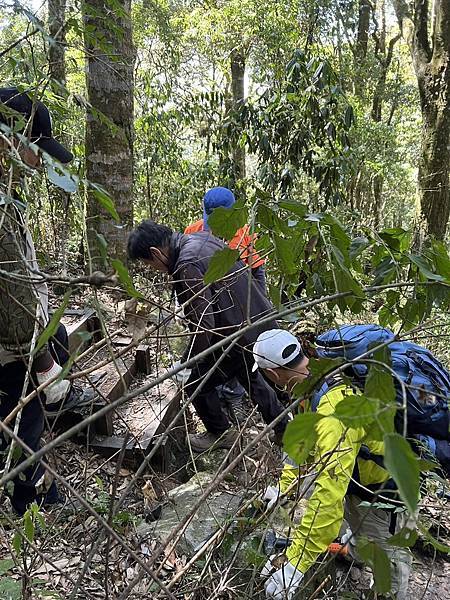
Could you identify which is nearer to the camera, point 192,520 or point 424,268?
point 424,268

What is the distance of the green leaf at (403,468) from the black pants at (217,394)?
278 centimetres

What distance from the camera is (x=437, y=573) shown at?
10.2 feet

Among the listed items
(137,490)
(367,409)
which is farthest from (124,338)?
(367,409)

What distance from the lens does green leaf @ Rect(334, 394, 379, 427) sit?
0.68 m

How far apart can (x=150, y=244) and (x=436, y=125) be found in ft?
15.3

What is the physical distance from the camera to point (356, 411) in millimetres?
689

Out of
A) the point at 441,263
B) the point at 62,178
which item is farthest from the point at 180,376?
the point at 62,178

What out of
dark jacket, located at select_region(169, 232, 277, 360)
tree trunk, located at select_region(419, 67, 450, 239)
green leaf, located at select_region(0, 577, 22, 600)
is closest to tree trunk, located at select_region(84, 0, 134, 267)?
dark jacket, located at select_region(169, 232, 277, 360)

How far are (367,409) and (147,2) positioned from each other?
10450 millimetres

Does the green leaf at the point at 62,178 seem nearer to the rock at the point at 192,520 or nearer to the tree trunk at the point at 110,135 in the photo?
the rock at the point at 192,520

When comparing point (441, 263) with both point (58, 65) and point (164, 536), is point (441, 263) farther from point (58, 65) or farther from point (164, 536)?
point (58, 65)

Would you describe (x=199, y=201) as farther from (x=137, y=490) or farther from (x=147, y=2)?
Answer: (x=137, y=490)

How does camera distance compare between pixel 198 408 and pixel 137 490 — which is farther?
pixel 198 408

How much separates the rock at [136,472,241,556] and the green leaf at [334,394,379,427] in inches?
69.0
